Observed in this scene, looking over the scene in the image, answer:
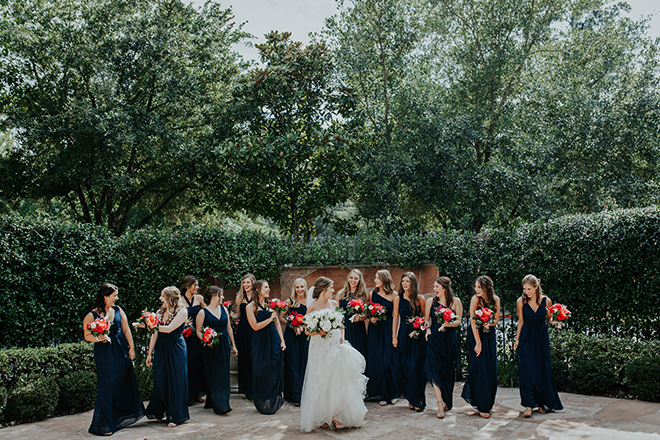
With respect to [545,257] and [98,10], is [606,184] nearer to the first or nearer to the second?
[545,257]

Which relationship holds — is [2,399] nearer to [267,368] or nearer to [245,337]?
[245,337]

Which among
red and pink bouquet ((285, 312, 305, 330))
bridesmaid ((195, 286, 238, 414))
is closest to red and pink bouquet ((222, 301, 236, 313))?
bridesmaid ((195, 286, 238, 414))

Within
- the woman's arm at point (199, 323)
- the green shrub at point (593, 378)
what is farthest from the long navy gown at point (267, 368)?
the green shrub at point (593, 378)

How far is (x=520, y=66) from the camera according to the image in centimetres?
1419

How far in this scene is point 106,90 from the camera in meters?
12.6

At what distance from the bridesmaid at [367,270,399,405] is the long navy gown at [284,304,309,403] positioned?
1167mm

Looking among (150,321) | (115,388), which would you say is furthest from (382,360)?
(115,388)

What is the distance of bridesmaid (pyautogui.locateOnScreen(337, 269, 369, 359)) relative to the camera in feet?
25.7

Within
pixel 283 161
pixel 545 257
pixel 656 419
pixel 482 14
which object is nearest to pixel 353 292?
pixel 545 257

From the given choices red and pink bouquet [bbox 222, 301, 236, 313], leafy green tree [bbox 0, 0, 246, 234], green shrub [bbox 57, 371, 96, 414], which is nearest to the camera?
green shrub [bbox 57, 371, 96, 414]

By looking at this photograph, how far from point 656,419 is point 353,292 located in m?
4.41

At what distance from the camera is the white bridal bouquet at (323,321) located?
20.6ft

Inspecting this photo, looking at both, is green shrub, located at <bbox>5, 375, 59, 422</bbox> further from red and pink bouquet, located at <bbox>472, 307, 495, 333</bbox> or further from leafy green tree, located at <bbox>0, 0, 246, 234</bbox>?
leafy green tree, located at <bbox>0, 0, 246, 234</bbox>

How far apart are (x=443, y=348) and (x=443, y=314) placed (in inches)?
24.0
